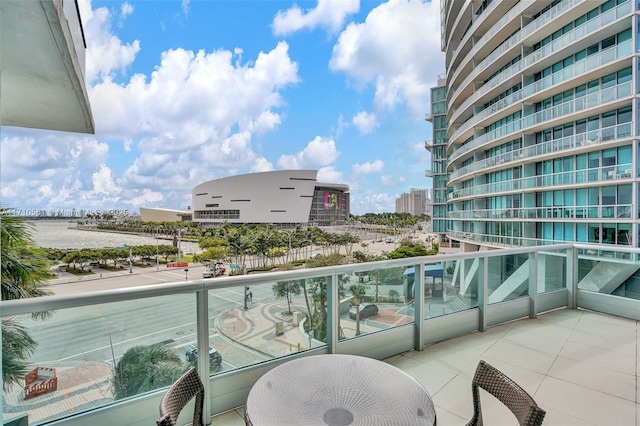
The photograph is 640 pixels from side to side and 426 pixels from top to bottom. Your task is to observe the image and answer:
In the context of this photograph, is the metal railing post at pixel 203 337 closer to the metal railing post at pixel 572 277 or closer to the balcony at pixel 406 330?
the balcony at pixel 406 330

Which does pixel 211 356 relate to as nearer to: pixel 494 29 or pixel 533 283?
pixel 533 283

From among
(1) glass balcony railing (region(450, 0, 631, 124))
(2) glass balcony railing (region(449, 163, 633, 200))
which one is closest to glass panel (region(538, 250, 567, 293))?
(2) glass balcony railing (region(449, 163, 633, 200))

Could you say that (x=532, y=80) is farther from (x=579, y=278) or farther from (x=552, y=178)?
(x=579, y=278)

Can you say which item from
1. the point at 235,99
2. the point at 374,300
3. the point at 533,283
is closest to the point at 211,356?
the point at 374,300

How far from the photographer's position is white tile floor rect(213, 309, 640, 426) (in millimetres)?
2410

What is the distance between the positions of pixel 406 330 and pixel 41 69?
3785mm

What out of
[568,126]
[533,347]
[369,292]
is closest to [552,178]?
[568,126]

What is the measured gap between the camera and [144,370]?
6.97 feet

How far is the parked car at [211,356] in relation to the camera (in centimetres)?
223

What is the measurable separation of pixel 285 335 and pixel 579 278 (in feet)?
16.8

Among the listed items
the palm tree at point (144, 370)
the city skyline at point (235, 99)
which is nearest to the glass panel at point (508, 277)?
the palm tree at point (144, 370)

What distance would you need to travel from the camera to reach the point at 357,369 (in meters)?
1.78

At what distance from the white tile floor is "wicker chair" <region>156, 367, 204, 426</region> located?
3.65ft

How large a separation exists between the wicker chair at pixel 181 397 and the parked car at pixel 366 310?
191 cm
